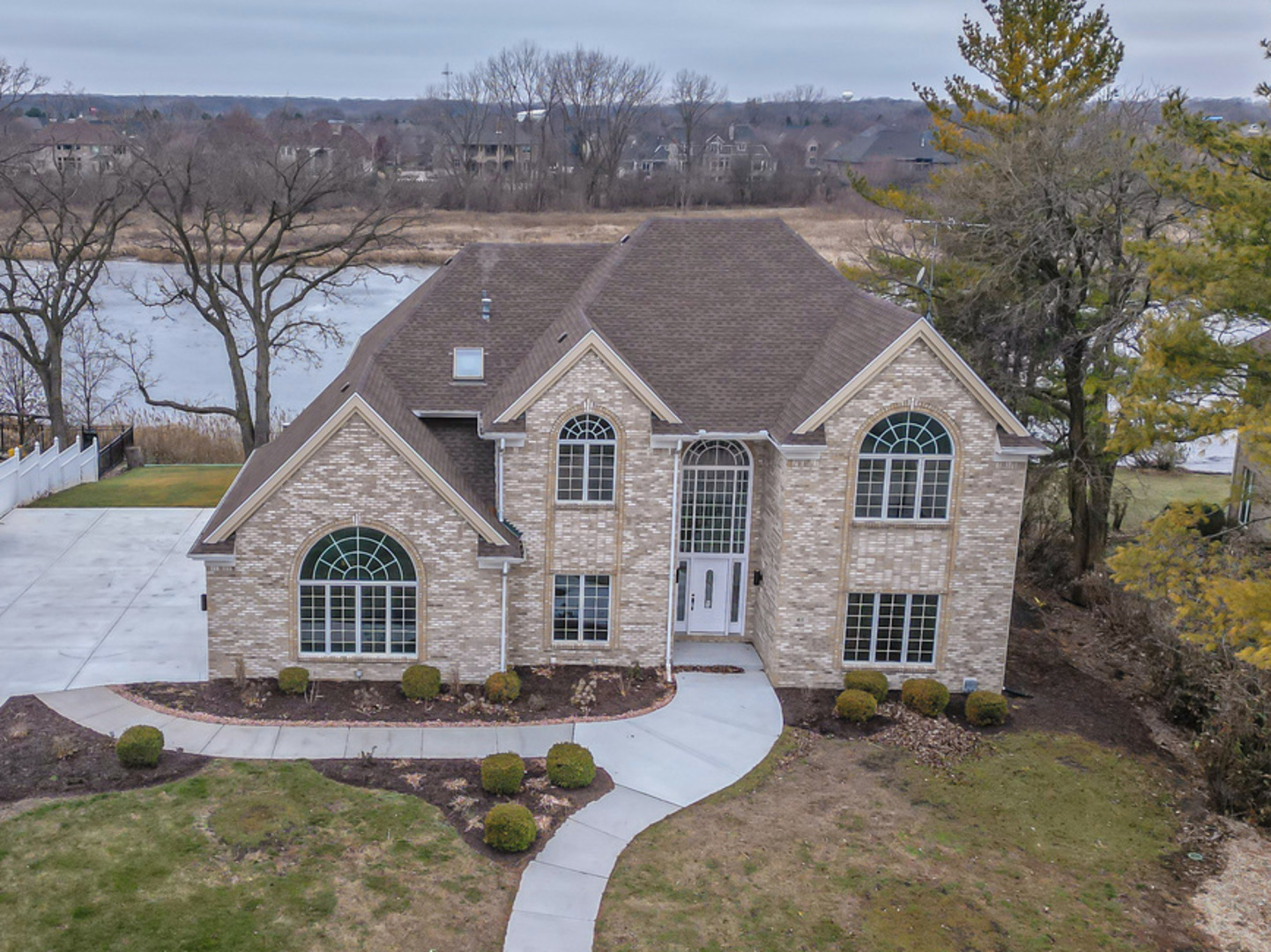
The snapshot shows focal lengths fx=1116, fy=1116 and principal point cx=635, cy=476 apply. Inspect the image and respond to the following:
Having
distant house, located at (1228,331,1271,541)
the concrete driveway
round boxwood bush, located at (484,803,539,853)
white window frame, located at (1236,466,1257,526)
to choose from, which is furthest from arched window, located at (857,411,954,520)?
the concrete driveway

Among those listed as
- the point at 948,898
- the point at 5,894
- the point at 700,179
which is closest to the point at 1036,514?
→ the point at 948,898

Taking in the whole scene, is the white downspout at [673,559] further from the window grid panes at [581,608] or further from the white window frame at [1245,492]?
the white window frame at [1245,492]

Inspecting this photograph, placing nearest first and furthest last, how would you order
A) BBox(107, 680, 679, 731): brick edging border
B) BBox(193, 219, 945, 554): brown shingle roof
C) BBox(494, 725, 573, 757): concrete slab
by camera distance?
BBox(494, 725, 573, 757): concrete slab
BBox(107, 680, 679, 731): brick edging border
BBox(193, 219, 945, 554): brown shingle roof

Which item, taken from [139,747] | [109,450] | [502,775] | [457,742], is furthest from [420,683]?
[109,450]

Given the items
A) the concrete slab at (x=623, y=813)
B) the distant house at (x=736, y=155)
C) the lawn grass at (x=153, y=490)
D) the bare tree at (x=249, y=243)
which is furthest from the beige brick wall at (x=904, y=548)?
the distant house at (x=736, y=155)

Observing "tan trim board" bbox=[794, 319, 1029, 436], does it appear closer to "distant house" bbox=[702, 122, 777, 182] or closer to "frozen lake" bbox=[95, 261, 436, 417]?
"frozen lake" bbox=[95, 261, 436, 417]

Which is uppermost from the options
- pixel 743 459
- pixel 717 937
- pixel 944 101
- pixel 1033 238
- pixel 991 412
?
pixel 944 101

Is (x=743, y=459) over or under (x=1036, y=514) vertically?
over

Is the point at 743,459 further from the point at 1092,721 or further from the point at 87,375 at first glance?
the point at 87,375
